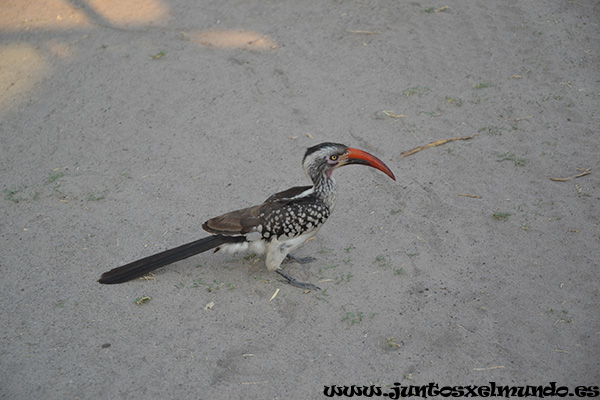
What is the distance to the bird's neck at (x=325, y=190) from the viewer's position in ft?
14.4

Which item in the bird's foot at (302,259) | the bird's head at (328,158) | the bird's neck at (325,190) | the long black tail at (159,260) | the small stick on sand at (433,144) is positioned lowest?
the bird's foot at (302,259)

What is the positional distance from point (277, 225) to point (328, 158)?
648 mm

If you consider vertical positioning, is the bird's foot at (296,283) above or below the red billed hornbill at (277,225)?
below

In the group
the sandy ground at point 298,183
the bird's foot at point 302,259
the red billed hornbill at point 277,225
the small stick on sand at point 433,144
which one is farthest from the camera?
the small stick on sand at point 433,144

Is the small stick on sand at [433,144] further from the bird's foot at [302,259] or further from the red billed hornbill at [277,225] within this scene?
the bird's foot at [302,259]

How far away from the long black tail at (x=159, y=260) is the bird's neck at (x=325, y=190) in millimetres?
678

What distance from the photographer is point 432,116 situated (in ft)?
19.8

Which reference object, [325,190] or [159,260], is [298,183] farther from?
[159,260]

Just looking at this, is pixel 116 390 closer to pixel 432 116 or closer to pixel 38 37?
pixel 432 116

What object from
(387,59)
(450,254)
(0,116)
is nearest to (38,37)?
(0,116)

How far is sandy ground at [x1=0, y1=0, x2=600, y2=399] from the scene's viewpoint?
377 cm

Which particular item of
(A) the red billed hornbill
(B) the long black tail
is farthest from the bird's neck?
(B) the long black tail

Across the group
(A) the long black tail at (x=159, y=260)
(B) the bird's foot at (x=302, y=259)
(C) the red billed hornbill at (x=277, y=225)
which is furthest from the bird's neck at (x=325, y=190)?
(A) the long black tail at (x=159, y=260)

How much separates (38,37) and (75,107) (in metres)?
1.84
